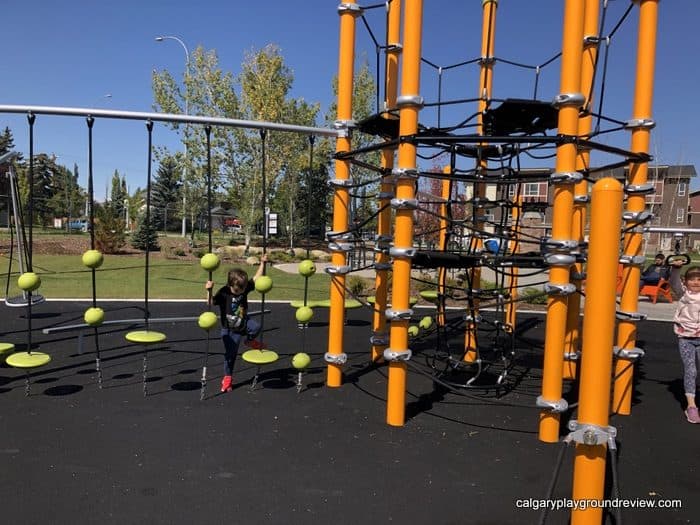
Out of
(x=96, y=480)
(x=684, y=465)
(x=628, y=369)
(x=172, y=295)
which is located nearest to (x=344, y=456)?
(x=96, y=480)

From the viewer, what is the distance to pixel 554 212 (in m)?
4.02

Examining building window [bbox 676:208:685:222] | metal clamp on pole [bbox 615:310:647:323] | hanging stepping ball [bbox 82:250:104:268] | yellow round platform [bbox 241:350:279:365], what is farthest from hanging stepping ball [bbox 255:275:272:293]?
building window [bbox 676:208:685:222]

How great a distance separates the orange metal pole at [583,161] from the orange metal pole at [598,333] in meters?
3.10

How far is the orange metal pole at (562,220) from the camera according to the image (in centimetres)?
387

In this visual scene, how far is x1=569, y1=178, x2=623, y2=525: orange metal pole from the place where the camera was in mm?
2374

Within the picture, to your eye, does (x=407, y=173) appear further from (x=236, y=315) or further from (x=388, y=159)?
(x=236, y=315)

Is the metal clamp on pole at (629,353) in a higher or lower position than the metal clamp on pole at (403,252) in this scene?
lower

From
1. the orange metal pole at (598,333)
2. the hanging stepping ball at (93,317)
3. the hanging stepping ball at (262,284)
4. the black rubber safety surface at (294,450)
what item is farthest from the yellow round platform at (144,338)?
the orange metal pole at (598,333)

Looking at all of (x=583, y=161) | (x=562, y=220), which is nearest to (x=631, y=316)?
(x=562, y=220)

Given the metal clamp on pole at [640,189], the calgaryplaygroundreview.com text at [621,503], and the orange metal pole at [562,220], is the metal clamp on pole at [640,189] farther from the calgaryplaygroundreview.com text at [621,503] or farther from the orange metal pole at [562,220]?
the calgaryplaygroundreview.com text at [621,503]

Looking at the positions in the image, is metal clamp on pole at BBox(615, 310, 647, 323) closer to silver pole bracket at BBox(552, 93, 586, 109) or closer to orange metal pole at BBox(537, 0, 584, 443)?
orange metal pole at BBox(537, 0, 584, 443)

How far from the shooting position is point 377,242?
223 inches

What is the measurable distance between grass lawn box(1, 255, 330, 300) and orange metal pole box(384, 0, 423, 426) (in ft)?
27.1

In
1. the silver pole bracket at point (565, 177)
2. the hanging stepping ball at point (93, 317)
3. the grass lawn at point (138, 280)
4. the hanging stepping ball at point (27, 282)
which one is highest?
the silver pole bracket at point (565, 177)
